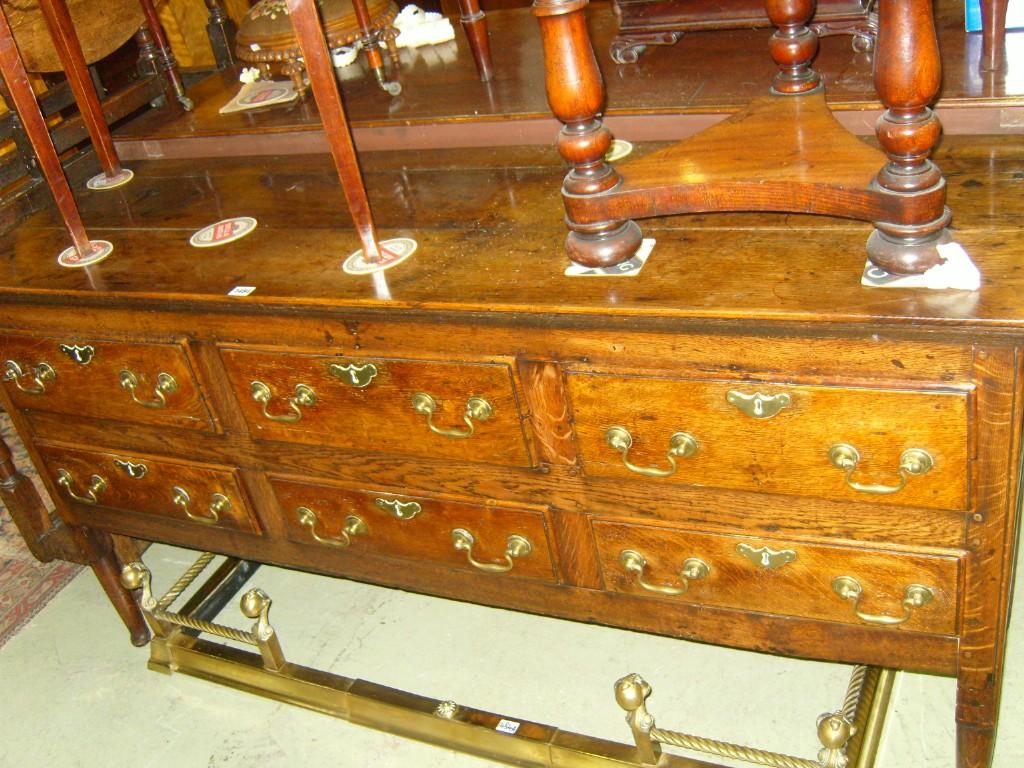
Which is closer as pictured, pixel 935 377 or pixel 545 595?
pixel 935 377

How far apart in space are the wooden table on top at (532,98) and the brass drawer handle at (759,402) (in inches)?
22.9

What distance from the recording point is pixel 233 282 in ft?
5.65

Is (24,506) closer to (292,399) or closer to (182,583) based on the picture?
(182,583)

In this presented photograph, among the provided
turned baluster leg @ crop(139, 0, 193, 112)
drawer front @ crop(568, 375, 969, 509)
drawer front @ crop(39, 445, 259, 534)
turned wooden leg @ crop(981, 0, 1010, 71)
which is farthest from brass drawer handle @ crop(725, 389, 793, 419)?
turned baluster leg @ crop(139, 0, 193, 112)

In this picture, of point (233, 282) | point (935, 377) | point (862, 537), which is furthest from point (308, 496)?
point (935, 377)

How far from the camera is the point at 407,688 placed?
223 cm

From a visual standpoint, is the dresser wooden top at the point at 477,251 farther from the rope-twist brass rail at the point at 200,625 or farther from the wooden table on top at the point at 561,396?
the rope-twist brass rail at the point at 200,625

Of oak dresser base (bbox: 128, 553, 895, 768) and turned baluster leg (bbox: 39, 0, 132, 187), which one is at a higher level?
turned baluster leg (bbox: 39, 0, 132, 187)

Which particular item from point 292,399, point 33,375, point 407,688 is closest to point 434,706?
point 407,688

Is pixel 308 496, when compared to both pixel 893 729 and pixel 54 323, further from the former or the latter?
pixel 893 729

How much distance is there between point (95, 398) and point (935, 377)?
4.86ft

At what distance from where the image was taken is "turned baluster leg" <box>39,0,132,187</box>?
207cm

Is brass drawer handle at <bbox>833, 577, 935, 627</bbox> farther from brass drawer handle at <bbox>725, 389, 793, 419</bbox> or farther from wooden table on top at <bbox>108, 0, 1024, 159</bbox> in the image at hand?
wooden table on top at <bbox>108, 0, 1024, 159</bbox>

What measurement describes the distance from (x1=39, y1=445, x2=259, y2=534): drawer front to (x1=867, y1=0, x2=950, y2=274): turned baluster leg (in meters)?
1.24
